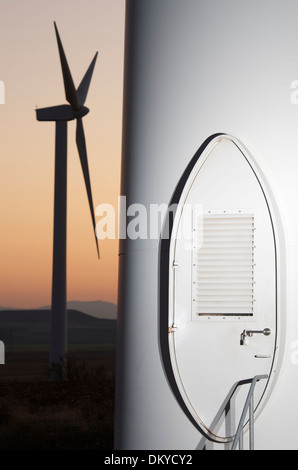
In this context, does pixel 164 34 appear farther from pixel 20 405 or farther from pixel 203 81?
pixel 20 405

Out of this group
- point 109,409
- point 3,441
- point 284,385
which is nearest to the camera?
point 284,385

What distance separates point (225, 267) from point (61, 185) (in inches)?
698

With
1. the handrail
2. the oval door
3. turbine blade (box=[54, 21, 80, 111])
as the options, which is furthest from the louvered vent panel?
turbine blade (box=[54, 21, 80, 111])

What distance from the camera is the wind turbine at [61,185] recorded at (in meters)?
20.9

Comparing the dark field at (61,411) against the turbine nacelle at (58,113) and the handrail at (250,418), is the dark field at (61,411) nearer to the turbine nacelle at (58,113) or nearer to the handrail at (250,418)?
the turbine nacelle at (58,113)

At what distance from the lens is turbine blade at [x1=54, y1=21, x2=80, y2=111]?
18703 millimetres

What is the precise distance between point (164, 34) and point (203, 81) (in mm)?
739

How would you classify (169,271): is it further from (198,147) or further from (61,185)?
(61,185)

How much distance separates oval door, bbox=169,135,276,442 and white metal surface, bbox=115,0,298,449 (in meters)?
0.10

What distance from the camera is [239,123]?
8.03 meters

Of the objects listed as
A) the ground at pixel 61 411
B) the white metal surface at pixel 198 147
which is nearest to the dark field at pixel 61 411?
the ground at pixel 61 411

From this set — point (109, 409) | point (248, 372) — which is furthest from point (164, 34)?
point (109, 409)

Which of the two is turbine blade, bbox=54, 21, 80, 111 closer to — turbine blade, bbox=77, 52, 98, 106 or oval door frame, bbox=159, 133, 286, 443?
turbine blade, bbox=77, 52, 98, 106

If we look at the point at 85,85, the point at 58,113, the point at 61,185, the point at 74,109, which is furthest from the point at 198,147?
the point at 61,185
